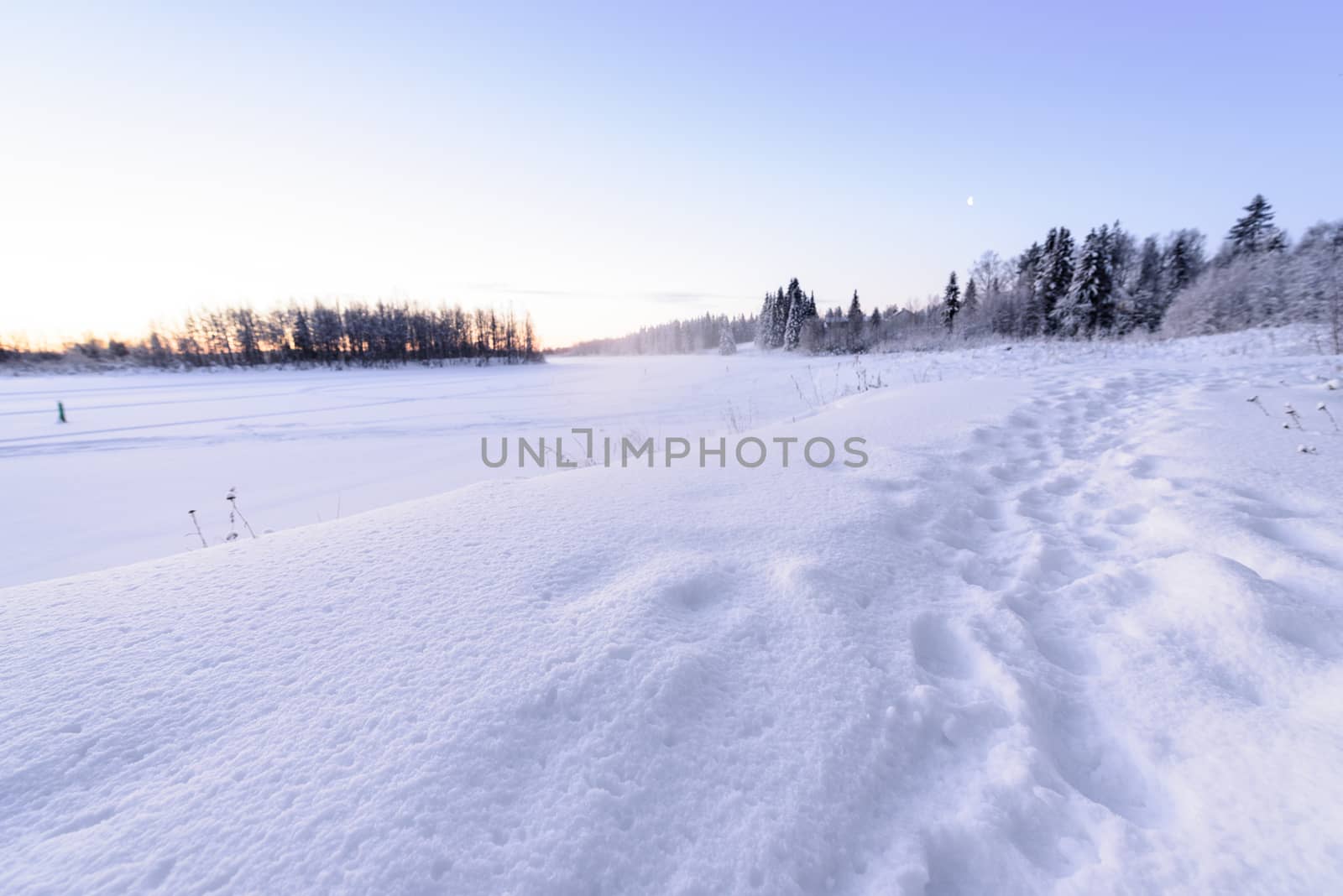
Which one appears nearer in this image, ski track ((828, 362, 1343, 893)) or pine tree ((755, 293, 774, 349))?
ski track ((828, 362, 1343, 893))

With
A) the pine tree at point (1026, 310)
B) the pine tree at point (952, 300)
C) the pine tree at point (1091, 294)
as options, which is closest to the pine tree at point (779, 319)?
the pine tree at point (952, 300)

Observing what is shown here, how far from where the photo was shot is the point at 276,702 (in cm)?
141

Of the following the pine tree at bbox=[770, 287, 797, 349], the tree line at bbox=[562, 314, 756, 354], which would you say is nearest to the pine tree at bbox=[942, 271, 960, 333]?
the pine tree at bbox=[770, 287, 797, 349]

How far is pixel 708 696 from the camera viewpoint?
5.00ft

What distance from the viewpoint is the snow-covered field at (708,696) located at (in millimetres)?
1095

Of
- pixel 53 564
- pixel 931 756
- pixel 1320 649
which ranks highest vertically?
pixel 1320 649

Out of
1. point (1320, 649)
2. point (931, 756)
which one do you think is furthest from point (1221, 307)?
point (931, 756)

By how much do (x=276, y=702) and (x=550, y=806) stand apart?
930mm

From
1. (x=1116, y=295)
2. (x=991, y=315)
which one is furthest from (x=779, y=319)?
(x=1116, y=295)

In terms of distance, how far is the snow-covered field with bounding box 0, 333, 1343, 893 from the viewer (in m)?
1.09

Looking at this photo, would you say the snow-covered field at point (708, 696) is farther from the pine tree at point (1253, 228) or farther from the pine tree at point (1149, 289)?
the pine tree at point (1253, 228)

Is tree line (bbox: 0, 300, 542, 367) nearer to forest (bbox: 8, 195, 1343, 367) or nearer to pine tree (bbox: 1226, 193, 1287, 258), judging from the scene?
forest (bbox: 8, 195, 1343, 367)

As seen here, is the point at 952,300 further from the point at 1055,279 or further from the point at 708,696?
the point at 708,696

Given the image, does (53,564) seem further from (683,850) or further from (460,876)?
(683,850)
